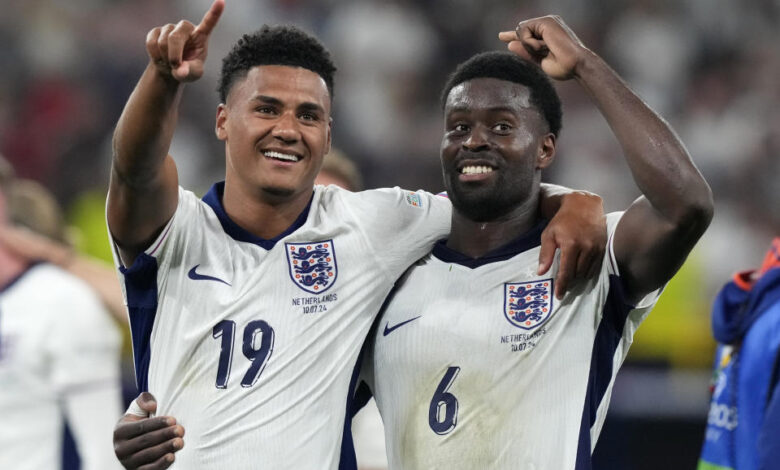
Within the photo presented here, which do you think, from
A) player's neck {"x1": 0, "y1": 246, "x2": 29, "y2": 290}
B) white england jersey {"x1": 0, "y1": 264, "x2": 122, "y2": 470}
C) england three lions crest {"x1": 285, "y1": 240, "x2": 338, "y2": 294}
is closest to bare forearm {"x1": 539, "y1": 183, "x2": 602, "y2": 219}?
england three lions crest {"x1": 285, "y1": 240, "x2": 338, "y2": 294}

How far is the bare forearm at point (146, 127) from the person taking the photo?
300cm

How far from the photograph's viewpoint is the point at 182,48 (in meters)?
2.95

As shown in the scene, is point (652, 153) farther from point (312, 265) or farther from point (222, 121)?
point (222, 121)

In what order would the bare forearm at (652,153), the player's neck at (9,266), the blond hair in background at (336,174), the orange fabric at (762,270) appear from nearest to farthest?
1. the bare forearm at (652,153)
2. the orange fabric at (762,270)
3. the blond hair in background at (336,174)
4. the player's neck at (9,266)

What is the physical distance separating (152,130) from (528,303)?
1253 millimetres

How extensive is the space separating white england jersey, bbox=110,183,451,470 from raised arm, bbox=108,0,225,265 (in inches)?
5.3

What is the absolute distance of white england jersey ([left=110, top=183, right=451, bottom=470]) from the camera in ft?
10.6

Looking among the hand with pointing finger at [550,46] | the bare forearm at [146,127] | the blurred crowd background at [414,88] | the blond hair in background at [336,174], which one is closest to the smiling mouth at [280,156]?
the bare forearm at [146,127]

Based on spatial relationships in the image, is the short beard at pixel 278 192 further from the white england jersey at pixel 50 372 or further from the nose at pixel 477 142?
the white england jersey at pixel 50 372

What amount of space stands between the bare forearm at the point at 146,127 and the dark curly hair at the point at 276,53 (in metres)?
0.50

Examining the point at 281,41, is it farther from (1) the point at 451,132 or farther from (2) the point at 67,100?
(2) the point at 67,100

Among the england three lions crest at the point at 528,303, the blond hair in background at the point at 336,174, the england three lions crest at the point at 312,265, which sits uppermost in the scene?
the blond hair in background at the point at 336,174

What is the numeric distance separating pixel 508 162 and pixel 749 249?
599 centimetres

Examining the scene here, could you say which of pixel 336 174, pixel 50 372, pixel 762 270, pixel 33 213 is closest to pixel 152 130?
pixel 336 174
